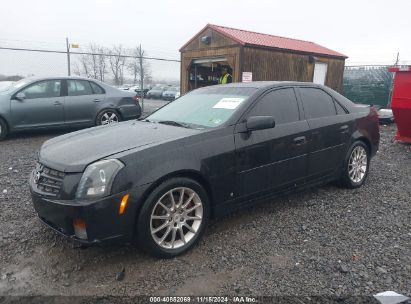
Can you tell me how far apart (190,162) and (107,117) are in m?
6.30

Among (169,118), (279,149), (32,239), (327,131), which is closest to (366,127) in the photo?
(327,131)

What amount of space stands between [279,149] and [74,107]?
6.10 meters

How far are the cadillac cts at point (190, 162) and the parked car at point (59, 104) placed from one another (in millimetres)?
4642

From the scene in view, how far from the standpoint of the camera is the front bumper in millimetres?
2562

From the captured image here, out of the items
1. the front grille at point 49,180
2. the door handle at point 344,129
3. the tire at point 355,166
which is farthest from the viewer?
the tire at point 355,166

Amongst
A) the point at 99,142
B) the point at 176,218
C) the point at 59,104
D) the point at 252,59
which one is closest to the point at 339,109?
the point at 176,218

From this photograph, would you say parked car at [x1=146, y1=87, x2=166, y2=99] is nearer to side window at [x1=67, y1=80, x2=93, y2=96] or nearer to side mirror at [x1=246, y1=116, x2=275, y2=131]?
side window at [x1=67, y1=80, x2=93, y2=96]

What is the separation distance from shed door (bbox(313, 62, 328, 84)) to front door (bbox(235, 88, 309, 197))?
442 inches

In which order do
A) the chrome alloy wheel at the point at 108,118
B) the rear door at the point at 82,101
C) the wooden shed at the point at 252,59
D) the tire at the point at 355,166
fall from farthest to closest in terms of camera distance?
the wooden shed at the point at 252,59 < the chrome alloy wheel at the point at 108,118 < the rear door at the point at 82,101 < the tire at the point at 355,166

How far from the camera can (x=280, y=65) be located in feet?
42.9

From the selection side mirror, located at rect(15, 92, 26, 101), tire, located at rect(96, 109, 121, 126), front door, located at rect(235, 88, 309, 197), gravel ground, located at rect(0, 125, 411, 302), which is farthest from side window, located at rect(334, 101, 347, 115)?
side mirror, located at rect(15, 92, 26, 101)

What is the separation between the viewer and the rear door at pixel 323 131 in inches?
161

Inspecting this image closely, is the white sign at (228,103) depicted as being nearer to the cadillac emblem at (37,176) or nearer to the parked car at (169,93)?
the cadillac emblem at (37,176)

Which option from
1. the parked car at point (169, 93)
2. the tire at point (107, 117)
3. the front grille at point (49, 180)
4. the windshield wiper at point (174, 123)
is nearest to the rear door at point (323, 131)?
the windshield wiper at point (174, 123)
